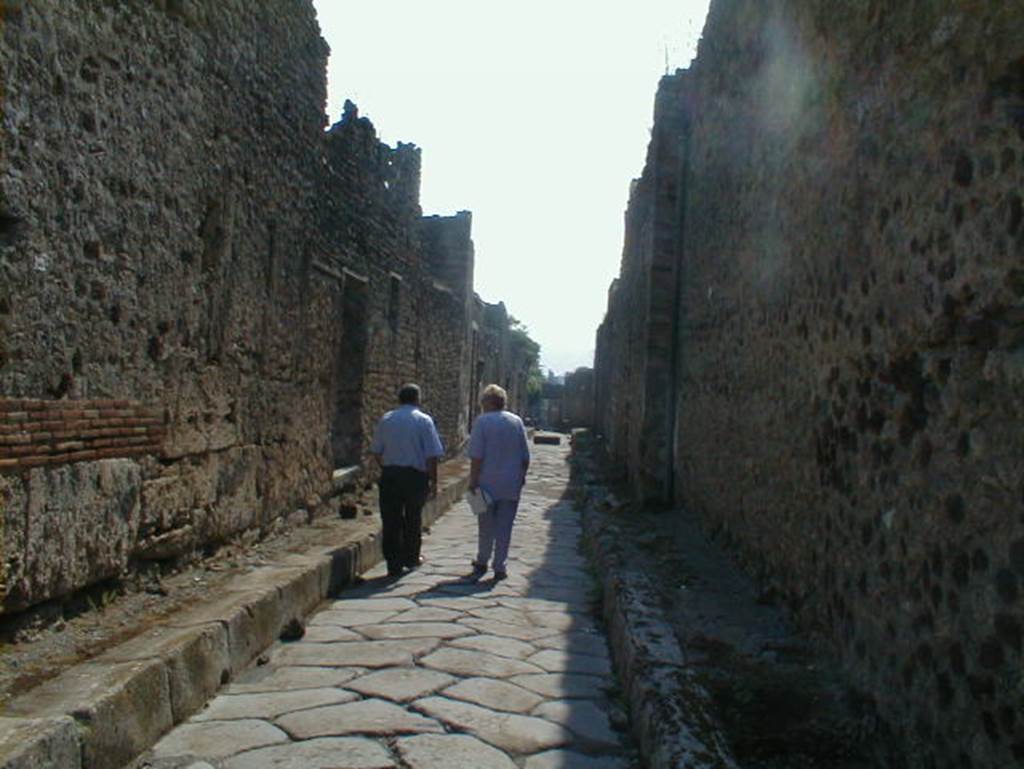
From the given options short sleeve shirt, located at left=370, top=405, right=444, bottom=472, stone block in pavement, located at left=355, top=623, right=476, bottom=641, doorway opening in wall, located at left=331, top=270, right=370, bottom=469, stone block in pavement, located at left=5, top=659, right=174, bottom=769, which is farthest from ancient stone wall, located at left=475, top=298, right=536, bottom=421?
stone block in pavement, located at left=5, top=659, right=174, bottom=769

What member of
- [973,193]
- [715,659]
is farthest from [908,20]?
[715,659]

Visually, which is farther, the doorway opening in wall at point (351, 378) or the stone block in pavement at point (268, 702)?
the doorway opening in wall at point (351, 378)

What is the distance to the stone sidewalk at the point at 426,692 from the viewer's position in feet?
12.4

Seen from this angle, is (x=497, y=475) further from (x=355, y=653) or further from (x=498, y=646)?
(x=355, y=653)

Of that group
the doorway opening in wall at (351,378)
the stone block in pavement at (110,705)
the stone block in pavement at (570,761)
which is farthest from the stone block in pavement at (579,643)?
the doorway opening in wall at (351,378)

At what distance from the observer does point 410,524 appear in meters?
7.80

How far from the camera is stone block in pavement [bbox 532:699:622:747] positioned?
161 inches

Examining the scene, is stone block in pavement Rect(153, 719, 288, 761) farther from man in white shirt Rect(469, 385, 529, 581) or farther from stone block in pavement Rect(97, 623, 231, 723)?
man in white shirt Rect(469, 385, 529, 581)

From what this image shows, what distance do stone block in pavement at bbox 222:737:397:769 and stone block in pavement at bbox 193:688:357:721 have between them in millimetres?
392

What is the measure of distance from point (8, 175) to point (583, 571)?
555 cm

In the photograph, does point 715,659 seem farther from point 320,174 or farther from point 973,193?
point 320,174

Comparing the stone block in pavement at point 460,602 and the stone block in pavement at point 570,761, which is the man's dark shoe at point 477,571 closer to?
the stone block in pavement at point 460,602

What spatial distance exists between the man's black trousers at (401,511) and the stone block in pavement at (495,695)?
2896mm

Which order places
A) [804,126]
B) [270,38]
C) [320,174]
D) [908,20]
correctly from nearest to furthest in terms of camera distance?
[908,20] < [804,126] < [270,38] < [320,174]
